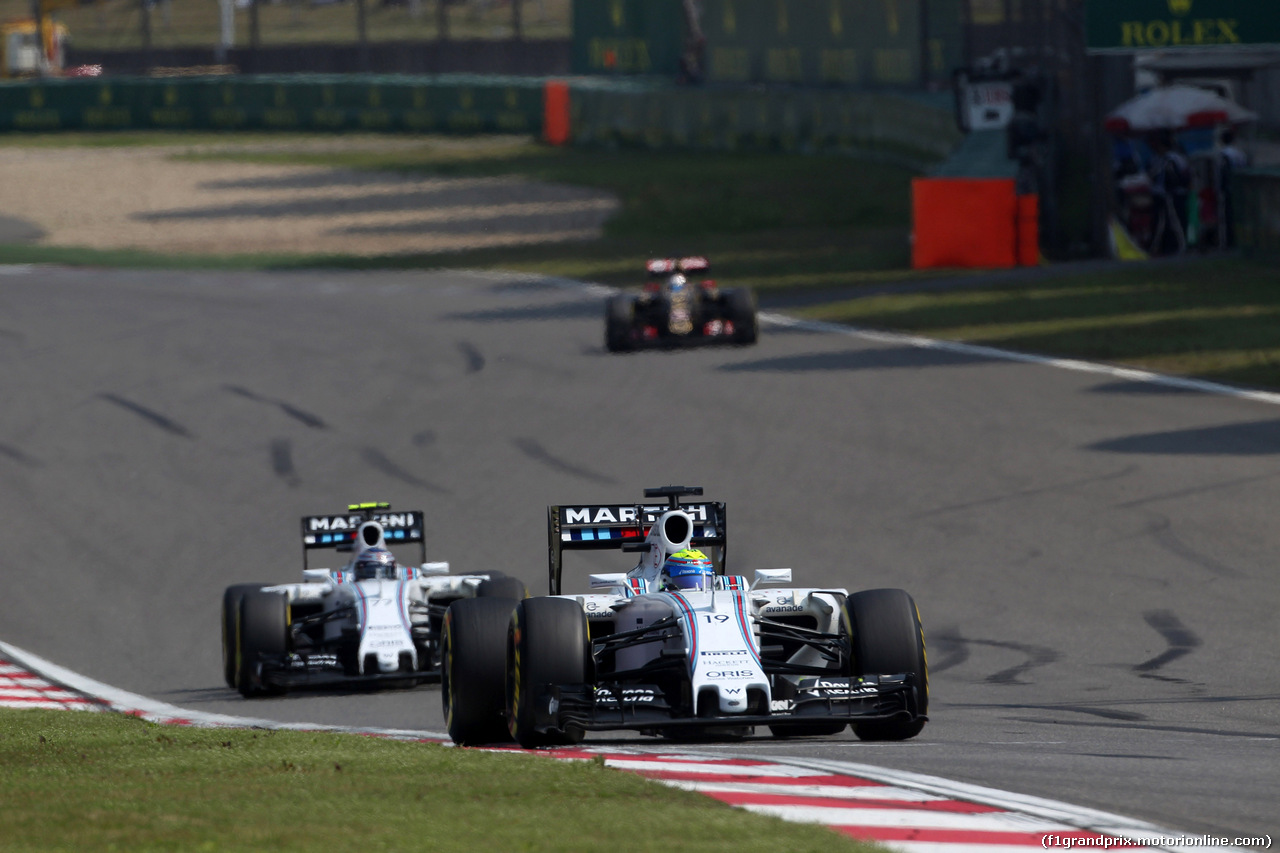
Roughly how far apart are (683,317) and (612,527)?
15.0 meters

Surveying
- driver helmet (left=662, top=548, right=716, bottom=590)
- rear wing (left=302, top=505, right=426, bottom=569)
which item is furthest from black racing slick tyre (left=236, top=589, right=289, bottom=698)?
driver helmet (left=662, top=548, right=716, bottom=590)

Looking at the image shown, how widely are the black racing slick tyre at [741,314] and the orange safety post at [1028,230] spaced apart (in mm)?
8180

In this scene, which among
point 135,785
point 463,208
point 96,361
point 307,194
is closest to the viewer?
point 135,785

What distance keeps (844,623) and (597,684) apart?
1.39 meters

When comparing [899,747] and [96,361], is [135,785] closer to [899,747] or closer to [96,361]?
[899,747]

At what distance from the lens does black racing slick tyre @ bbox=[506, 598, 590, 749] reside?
908cm

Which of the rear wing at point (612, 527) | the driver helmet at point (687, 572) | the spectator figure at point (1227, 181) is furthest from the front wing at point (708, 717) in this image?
the spectator figure at point (1227, 181)

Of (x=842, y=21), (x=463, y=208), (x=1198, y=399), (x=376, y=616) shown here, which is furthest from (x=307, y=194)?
(x=376, y=616)

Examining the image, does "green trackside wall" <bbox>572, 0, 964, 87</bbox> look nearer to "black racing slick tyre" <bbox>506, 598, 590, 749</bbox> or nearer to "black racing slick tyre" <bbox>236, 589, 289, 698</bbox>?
"black racing slick tyre" <bbox>236, 589, 289, 698</bbox>

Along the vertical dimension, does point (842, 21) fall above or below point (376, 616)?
above

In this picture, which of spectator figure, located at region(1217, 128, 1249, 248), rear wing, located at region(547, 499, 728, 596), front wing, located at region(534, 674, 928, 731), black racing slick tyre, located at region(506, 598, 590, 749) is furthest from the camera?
spectator figure, located at region(1217, 128, 1249, 248)

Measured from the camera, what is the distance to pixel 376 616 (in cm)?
1290

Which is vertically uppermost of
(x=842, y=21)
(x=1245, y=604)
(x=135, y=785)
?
(x=842, y=21)

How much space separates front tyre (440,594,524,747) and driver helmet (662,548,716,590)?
0.87 metres
